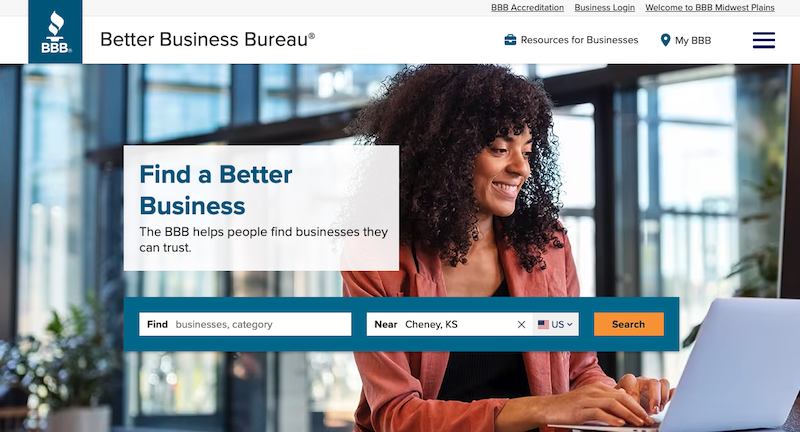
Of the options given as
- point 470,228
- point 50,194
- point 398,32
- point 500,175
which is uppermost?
point 398,32

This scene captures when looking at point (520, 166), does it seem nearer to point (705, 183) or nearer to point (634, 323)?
point (634, 323)

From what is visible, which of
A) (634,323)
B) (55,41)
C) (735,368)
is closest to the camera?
(735,368)

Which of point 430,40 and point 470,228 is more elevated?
point 430,40

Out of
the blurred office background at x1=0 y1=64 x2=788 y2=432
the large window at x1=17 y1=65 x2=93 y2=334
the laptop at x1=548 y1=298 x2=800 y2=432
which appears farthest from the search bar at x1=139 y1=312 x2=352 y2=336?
the large window at x1=17 y1=65 x2=93 y2=334

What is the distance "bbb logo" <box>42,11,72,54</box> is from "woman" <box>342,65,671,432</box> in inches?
35.4

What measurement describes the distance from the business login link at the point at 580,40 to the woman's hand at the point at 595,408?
123cm

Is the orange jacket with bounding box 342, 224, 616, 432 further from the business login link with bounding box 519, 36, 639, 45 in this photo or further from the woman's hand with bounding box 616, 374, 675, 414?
the business login link with bounding box 519, 36, 639, 45

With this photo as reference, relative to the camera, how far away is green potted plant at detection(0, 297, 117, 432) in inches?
163

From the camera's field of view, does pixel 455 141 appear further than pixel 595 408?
Yes

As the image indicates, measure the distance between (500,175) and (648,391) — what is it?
513 mm

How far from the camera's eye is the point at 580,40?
7.62ft

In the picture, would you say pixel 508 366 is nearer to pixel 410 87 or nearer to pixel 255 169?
pixel 410 87

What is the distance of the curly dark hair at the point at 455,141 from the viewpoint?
1.69 meters

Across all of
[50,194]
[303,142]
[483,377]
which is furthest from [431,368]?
[50,194]
